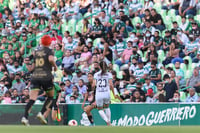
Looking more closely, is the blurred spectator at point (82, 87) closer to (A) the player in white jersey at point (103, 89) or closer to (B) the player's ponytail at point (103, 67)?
A: (A) the player in white jersey at point (103, 89)

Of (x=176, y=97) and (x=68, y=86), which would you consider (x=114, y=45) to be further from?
(x=176, y=97)

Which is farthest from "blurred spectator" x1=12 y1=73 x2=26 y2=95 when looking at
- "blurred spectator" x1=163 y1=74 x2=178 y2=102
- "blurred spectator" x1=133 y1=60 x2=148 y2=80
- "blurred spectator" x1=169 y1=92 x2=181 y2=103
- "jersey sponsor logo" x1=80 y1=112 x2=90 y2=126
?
"blurred spectator" x1=169 y1=92 x2=181 y2=103

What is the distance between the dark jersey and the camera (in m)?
12.8

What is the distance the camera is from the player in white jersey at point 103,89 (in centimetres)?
1608

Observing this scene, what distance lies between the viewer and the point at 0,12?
927 inches

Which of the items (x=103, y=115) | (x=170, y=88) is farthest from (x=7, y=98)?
(x=170, y=88)

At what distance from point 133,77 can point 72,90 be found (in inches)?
76.1

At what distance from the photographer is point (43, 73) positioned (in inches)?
511

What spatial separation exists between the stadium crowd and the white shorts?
1.66 meters

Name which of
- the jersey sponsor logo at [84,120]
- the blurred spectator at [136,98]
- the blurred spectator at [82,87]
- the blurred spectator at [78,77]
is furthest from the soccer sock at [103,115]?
the blurred spectator at [78,77]

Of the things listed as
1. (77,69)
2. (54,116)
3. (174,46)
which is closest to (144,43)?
(174,46)

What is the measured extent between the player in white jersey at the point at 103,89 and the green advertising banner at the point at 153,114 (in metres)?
0.85

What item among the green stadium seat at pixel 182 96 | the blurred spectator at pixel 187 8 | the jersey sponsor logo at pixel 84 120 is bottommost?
the jersey sponsor logo at pixel 84 120

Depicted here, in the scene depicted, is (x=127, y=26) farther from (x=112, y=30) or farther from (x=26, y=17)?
(x=26, y=17)
